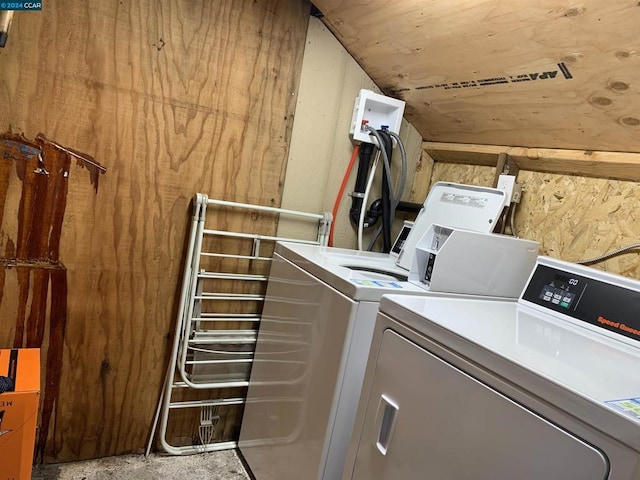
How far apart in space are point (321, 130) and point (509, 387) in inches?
58.4

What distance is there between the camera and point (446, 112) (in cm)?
195

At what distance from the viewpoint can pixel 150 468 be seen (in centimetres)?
188

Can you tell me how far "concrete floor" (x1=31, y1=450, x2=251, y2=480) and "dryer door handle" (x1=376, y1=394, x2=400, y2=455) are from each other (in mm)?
1069

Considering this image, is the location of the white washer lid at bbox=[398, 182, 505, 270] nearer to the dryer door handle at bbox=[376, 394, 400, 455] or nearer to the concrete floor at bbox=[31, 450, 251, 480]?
the dryer door handle at bbox=[376, 394, 400, 455]

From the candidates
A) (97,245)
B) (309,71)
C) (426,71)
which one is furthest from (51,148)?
(426,71)

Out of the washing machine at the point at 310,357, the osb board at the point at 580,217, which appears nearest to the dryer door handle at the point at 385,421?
the washing machine at the point at 310,357

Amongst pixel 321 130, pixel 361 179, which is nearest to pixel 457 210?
pixel 361 179

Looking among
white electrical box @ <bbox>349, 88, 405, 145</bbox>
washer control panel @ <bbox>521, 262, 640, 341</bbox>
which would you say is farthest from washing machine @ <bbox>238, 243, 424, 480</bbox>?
white electrical box @ <bbox>349, 88, 405, 145</bbox>

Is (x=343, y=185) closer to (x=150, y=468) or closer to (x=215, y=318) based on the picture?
(x=215, y=318)

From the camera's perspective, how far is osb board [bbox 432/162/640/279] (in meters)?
1.48

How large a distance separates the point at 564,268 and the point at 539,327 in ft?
1.01

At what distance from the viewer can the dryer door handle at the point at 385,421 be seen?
1063mm

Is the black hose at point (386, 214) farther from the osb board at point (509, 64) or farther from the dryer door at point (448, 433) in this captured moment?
the dryer door at point (448, 433)

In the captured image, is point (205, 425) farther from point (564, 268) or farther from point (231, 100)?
point (564, 268)
